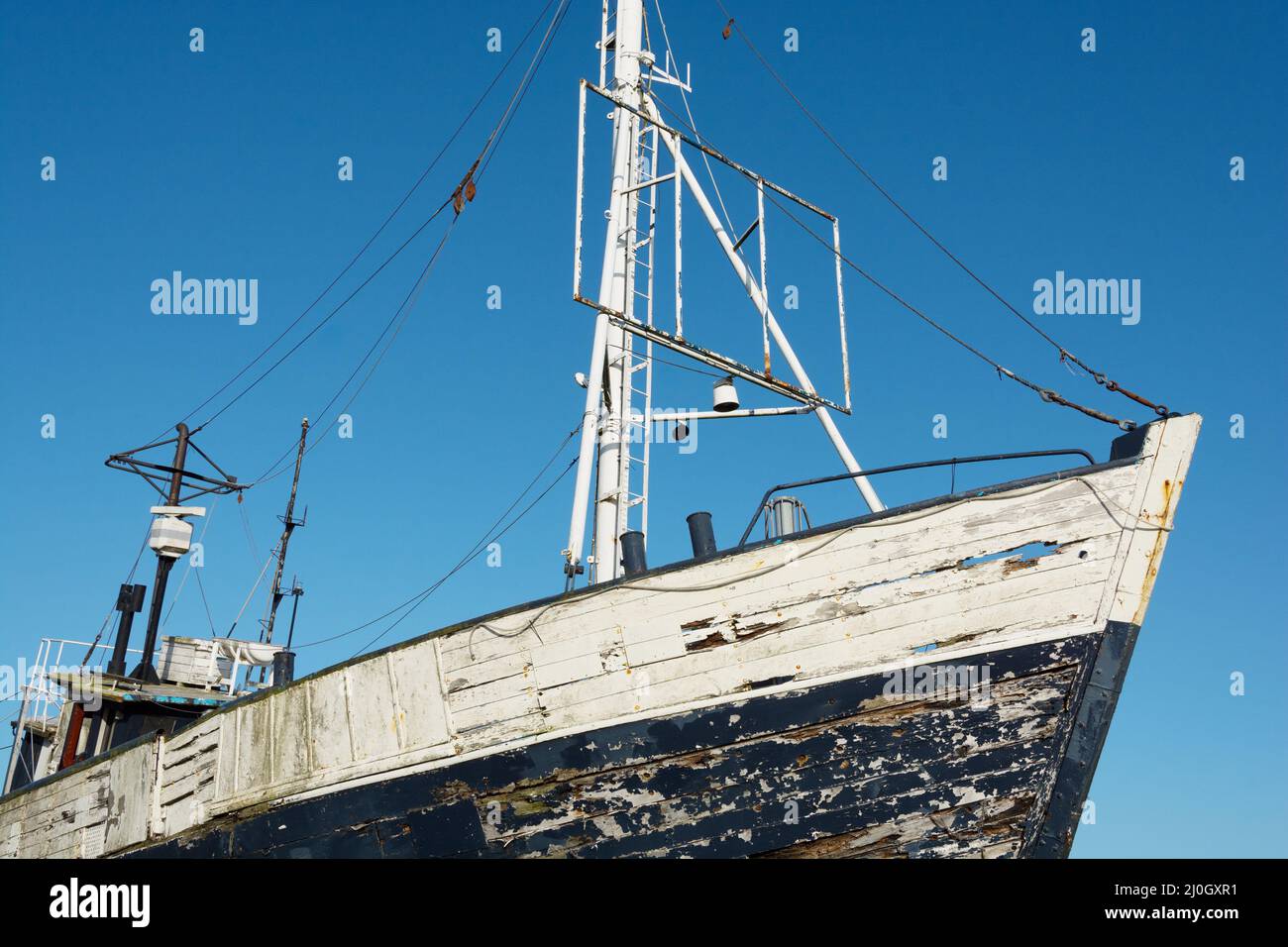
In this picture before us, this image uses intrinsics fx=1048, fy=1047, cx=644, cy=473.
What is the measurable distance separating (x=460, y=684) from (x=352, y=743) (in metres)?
1.18

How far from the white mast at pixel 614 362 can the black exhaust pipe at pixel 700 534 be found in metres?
3.17

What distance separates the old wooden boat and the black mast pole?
329 inches

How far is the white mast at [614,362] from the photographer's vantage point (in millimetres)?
12875

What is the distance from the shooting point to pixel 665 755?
8016 mm

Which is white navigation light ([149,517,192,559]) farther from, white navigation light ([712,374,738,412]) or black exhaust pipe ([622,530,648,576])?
black exhaust pipe ([622,530,648,576])

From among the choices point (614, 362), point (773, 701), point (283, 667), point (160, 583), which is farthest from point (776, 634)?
point (160, 583)

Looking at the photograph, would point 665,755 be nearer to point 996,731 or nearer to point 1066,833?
point 996,731

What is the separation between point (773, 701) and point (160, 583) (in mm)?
13628

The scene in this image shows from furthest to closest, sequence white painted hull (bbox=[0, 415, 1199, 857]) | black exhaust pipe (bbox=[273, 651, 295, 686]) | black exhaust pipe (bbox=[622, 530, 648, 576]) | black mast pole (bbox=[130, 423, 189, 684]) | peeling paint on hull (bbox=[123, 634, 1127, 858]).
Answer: black mast pole (bbox=[130, 423, 189, 684]) → black exhaust pipe (bbox=[273, 651, 295, 686]) → black exhaust pipe (bbox=[622, 530, 648, 576]) → white painted hull (bbox=[0, 415, 1199, 857]) → peeling paint on hull (bbox=[123, 634, 1127, 858])

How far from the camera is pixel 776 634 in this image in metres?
8.05

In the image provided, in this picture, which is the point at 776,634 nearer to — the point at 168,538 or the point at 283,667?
the point at 283,667

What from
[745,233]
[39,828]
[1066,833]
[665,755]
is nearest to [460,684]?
[665,755]

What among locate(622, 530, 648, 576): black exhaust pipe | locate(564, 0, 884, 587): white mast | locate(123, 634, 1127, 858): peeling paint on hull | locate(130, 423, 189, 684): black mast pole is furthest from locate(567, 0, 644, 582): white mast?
locate(130, 423, 189, 684): black mast pole

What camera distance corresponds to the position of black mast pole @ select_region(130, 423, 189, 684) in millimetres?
16984
